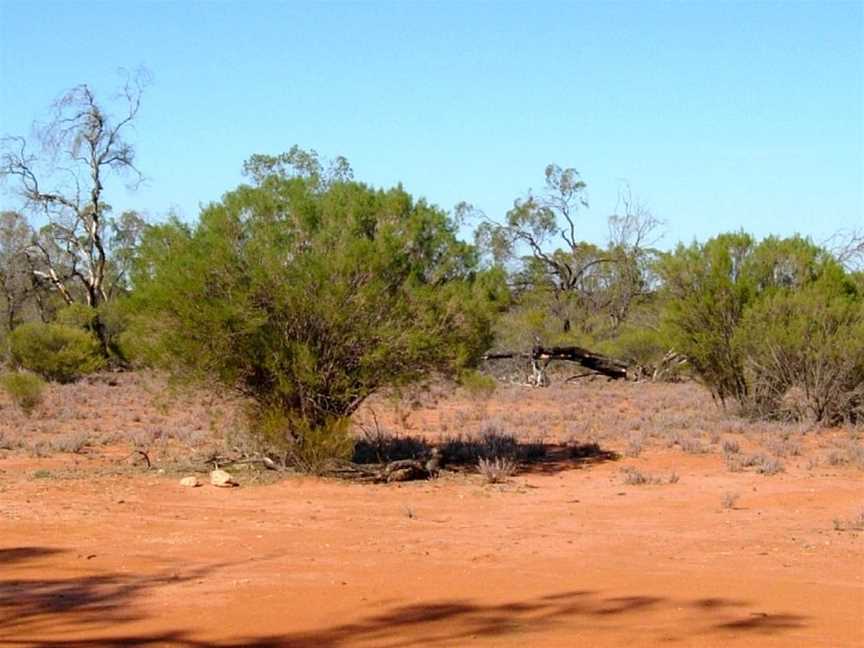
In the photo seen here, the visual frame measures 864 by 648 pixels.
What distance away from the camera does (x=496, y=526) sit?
44.1 feet

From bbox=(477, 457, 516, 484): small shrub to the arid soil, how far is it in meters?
Result: 0.21

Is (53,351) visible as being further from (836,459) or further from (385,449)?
(836,459)

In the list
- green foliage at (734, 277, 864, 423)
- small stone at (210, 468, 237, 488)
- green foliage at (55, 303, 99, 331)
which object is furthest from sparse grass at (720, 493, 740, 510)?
green foliage at (55, 303, 99, 331)

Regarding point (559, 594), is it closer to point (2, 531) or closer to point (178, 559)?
point (178, 559)

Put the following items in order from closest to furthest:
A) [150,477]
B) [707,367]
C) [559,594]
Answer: [559,594], [150,477], [707,367]

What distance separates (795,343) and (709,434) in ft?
9.94

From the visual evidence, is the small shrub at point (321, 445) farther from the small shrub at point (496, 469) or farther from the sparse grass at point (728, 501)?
the sparse grass at point (728, 501)

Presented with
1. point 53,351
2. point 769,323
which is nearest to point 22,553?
point 769,323

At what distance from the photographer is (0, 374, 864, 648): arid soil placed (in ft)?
26.8

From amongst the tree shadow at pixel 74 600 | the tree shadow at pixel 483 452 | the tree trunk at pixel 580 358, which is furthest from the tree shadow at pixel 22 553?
the tree trunk at pixel 580 358

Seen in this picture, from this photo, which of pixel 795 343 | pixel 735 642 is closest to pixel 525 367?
pixel 795 343

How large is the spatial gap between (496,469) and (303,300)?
4.17 meters

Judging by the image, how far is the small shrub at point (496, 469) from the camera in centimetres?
1744

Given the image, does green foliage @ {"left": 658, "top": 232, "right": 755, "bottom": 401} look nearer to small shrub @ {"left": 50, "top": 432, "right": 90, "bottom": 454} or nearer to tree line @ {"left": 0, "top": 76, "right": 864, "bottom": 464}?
tree line @ {"left": 0, "top": 76, "right": 864, "bottom": 464}
